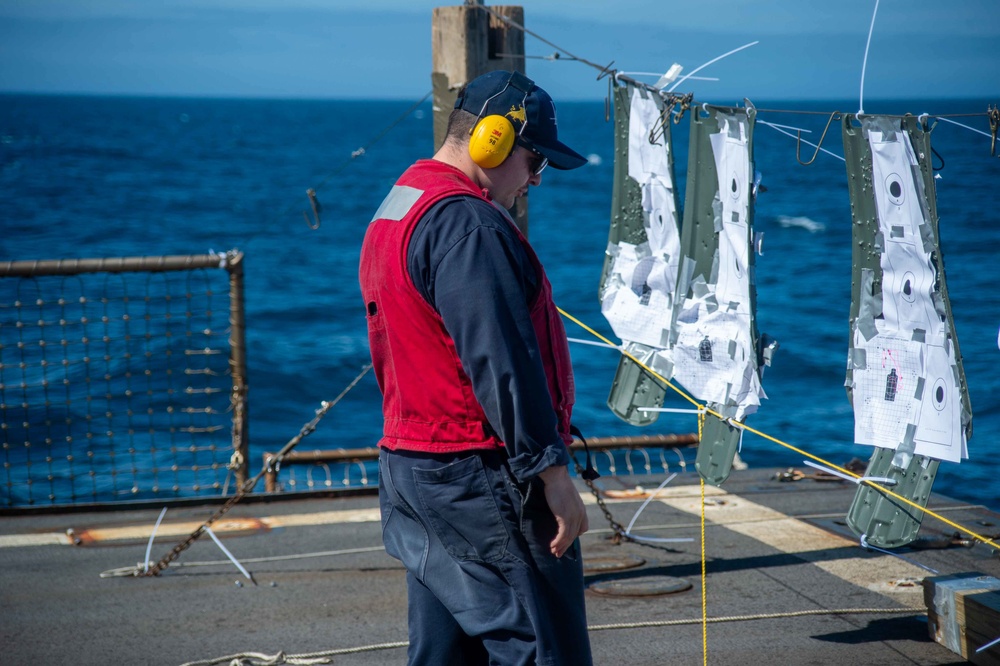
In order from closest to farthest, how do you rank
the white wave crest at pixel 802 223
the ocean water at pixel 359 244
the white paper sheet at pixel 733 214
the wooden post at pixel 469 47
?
the white paper sheet at pixel 733 214 → the wooden post at pixel 469 47 → the ocean water at pixel 359 244 → the white wave crest at pixel 802 223

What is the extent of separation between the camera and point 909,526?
11.8ft

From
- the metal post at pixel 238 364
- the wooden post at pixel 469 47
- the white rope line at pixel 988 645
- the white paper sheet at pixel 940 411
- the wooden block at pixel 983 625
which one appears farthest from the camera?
the metal post at pixel 238 364

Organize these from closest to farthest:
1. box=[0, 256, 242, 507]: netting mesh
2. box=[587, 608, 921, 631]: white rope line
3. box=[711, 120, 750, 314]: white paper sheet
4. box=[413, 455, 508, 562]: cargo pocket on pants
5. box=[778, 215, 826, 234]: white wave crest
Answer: box=[413, 455, 508, 562]: cargo pocket on pants, box=[711, 120, 750, 314]: white paper sheet, box=[587, 608, 921, 631]: white rope line, box=[0, 256, 242, 507]: netting mesh, box=[778, 215, 826, 234]: white wave crest

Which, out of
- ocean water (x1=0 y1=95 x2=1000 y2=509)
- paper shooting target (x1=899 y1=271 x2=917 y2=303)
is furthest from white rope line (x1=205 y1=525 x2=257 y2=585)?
paper shooting target (x1=899 y1=271 x2=917 y2=303)

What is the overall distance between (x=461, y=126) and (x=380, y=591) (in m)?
2.75

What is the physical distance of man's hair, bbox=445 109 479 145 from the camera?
2.69m

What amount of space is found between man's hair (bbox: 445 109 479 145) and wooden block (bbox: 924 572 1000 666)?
2.52 metres

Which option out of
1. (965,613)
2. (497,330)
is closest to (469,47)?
(497,330)

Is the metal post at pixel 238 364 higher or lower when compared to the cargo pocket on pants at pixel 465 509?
lower

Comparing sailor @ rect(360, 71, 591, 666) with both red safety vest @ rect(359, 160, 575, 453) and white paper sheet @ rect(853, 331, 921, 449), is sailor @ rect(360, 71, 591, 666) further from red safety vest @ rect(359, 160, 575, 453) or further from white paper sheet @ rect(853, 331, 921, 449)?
white paper sheet @ rect(853, 331, 921, 449)

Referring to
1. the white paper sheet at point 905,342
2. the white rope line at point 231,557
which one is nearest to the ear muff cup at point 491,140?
the white paper sheet at point 905,342

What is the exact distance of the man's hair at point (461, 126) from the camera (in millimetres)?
2686

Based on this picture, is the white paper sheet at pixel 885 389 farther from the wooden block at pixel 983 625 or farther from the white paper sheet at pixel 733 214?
the wooden block at pixel 983 625

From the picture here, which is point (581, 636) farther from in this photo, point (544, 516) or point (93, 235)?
point (93, 235)
